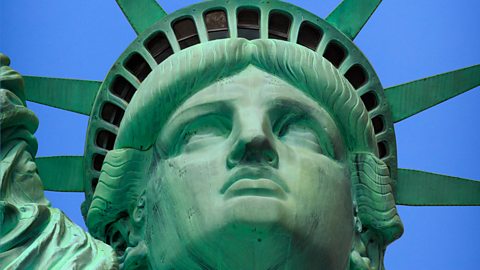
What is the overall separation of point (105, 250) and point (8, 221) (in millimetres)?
537

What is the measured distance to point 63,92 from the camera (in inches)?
463

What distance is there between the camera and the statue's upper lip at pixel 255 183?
31.0 ft

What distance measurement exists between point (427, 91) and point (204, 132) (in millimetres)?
2491

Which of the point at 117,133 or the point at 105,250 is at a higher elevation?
the point at 117,133

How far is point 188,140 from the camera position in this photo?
10.0 m

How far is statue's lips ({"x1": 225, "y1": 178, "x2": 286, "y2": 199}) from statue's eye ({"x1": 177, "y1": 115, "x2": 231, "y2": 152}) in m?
0.53

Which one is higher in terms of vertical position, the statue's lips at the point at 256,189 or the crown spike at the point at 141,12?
the crown spike at the point at 141,12

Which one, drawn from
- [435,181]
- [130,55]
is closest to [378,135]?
[435,181]

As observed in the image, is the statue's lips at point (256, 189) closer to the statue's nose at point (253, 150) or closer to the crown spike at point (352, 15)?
the statue's nose at point (253, 150)

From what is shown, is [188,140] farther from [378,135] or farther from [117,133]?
[378,135]

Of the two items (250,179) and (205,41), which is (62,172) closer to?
(205,41)

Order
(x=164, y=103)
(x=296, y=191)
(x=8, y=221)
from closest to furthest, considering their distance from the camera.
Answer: (x=8, y=221) → (x=296, y=191) → (x=164, y=103)

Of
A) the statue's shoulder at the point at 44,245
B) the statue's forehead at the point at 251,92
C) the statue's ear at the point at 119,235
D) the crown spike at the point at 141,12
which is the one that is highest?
the crown spike at the point at 141,12

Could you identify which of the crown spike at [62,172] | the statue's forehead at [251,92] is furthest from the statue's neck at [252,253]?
the crown spike at [62,172]
